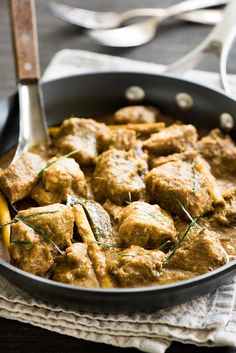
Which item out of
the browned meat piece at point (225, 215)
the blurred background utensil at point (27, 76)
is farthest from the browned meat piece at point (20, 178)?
the browned meat piece at point (225, 215)

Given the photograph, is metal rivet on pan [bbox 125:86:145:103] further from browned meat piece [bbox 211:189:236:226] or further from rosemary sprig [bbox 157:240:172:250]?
rosemary sprig [bbox 157:240:172:250]

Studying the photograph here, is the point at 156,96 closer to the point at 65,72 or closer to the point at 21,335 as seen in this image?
the point at 65,72

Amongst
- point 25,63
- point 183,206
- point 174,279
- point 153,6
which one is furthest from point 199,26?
point 174,279

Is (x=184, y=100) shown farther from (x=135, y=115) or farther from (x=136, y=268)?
(x=136, y=268)

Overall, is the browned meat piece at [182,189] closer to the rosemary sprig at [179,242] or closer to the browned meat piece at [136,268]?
the rosemary sprig at [179,242]

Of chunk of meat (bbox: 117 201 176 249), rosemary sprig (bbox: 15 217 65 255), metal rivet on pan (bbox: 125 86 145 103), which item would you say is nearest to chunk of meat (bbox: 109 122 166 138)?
metal rivet on pan (bbox: 125 86 145 103)
